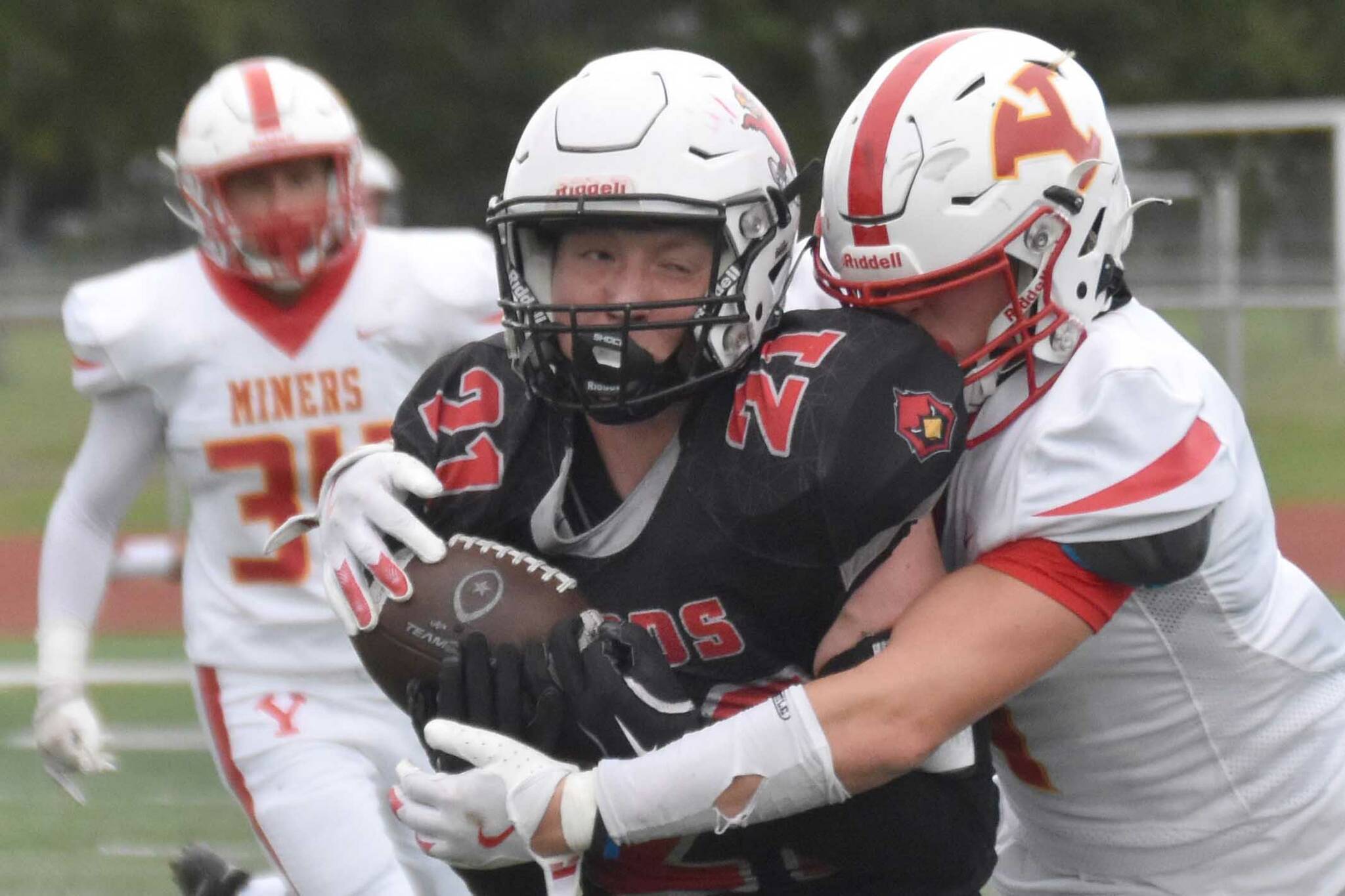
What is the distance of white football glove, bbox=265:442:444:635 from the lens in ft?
7.59

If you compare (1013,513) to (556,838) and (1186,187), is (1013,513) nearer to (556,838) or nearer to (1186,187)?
(556,838)

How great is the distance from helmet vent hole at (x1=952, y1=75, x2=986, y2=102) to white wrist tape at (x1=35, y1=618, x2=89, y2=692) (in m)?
2.25

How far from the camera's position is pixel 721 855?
2359 mm

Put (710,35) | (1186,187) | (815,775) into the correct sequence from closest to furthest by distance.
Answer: (815,775) → (1186,187) → (710,35)

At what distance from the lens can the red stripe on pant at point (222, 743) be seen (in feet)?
12.0

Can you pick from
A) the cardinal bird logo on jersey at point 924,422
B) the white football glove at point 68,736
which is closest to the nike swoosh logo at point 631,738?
the cardinal bird logo on jersey at point 924,422

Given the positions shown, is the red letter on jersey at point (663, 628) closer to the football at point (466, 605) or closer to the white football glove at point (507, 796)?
the football at point (466, 605)

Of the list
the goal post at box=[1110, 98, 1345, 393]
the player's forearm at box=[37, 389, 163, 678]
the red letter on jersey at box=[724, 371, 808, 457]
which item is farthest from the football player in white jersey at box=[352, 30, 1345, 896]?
the goal post at box=[1110, 98, 1345, 393]

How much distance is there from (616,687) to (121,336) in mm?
2088

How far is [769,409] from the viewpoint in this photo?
2.24m

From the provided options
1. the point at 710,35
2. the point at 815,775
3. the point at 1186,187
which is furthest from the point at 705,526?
the point at 710,35

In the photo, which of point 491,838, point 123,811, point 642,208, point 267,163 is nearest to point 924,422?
point 642,208

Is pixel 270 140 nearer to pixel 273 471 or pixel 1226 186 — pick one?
pixel 273 471

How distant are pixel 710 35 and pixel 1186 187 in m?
14.1
